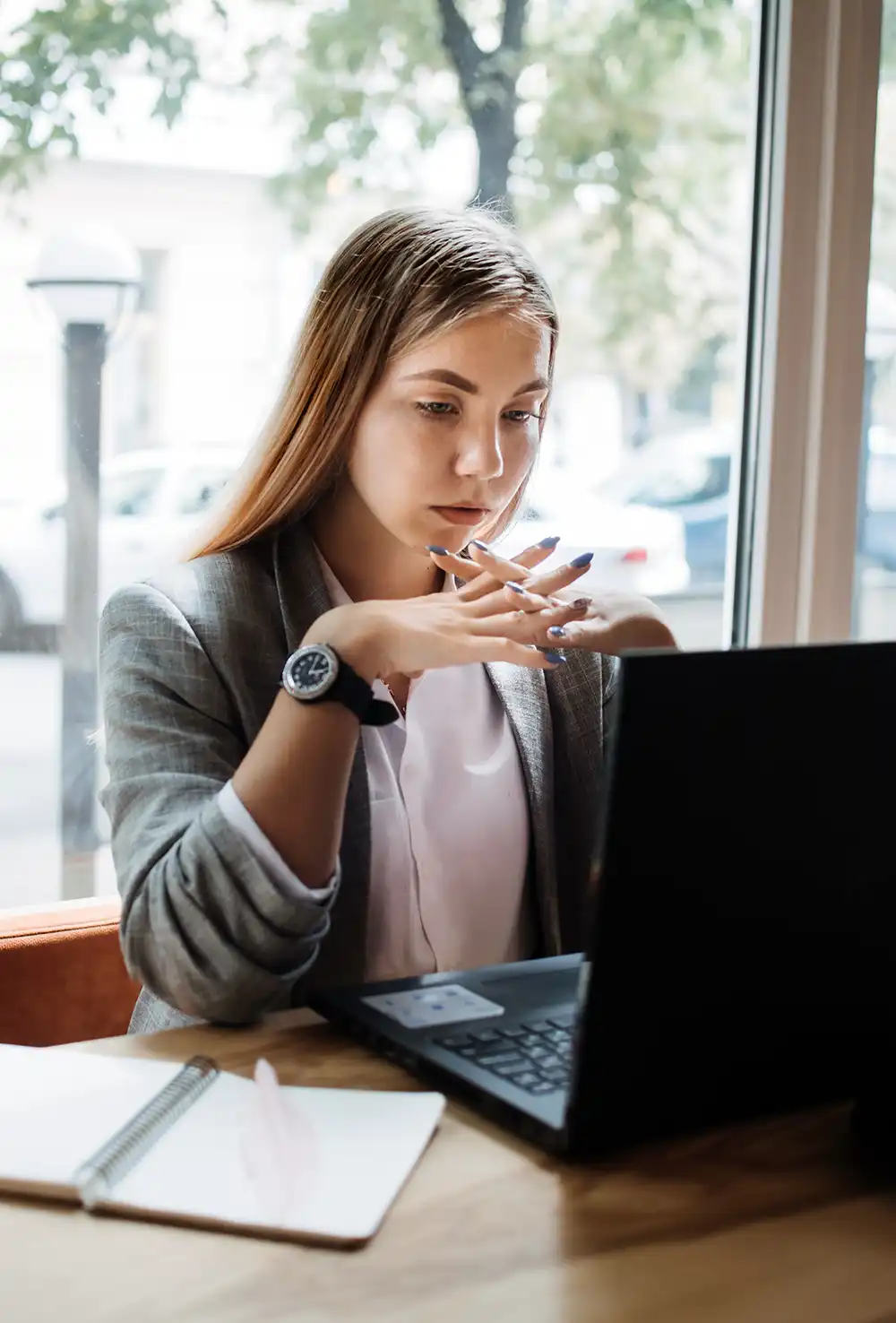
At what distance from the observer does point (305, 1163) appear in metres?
0.78

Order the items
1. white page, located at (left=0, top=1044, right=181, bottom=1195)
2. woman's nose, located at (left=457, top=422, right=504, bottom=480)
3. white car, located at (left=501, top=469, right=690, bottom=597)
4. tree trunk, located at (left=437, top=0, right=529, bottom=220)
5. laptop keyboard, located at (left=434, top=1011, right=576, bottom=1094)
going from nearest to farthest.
Answer: white page, located at (left=0, top=1044, right=181, bottom=1195) → laptop keyboard, located at (left=434, top=1011, right=576, bottom=1094) → woman's nose, located at (left=457, top=422, right=504, bottom=480) → tree trunk, located at (left=437, top=0, right=529, bottom=220) → white car, located at (left=501, top=469, right=690, bottom=597)

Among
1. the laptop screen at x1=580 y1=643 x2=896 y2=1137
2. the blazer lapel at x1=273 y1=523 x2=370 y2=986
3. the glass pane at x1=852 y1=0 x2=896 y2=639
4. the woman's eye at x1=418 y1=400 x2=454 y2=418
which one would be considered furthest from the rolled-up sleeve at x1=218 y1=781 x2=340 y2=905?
the glass pane at x1=852 y1=0 x2=896 y2=639

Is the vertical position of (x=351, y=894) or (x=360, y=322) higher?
(x=360, y=322)

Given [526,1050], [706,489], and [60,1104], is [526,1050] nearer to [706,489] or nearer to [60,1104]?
[60,1104]

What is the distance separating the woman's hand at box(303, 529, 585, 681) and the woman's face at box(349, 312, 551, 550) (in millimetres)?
190

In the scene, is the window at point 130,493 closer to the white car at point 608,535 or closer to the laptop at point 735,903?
the white car at point 608,535

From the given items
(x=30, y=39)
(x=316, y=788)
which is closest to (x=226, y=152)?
(x=30, y=39)

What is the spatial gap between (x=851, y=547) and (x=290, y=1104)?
1608 mm

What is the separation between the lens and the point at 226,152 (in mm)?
1809

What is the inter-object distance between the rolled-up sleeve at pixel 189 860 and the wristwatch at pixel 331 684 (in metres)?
0.11

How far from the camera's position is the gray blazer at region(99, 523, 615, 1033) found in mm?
1066

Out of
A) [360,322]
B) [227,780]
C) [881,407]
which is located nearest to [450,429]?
[360,322]

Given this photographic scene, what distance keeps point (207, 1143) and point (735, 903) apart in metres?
0.33

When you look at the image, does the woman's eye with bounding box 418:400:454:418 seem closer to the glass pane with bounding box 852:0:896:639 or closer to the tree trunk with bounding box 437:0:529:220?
the tree trunk with bounding box 437:0:529:220
